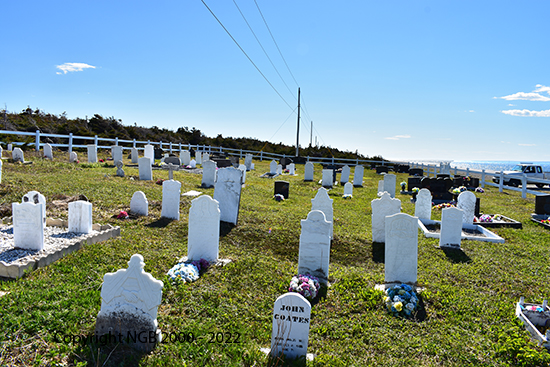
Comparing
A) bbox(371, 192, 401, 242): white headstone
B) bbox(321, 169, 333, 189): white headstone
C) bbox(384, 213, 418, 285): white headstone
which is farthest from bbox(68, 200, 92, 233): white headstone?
bbox(321, 169, 333, 189): white headstone

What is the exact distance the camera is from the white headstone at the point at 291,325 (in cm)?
Answer: 416

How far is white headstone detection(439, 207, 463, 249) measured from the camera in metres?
8.84

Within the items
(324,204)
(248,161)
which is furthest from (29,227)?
(248,161)

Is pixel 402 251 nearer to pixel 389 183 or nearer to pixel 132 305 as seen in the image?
pixel 132 305

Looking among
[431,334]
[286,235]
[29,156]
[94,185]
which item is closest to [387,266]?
[431,334]

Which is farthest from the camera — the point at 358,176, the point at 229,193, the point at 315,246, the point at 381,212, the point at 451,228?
the point at 358,176

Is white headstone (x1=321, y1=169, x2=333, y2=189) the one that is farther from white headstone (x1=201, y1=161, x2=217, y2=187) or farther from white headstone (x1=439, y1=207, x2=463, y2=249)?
white headstone (x1=439, y1=207, x2=463, y2=249)

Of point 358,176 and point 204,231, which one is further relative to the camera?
point 358,176

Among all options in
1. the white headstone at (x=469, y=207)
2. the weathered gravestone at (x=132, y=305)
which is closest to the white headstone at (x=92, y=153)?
the weathered gravestone at (x=132, y=305)

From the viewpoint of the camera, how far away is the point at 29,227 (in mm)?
6676

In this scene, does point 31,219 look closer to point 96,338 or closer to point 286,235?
point 96,338

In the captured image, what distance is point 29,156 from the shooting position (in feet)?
66.6

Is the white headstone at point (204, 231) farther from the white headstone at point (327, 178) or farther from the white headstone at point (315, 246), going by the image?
the white headstone at point (327, 178)

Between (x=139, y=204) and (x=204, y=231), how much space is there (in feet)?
13.2
